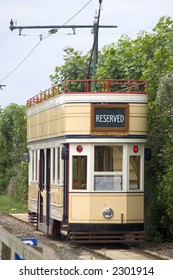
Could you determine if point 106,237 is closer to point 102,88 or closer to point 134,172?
point 134,172

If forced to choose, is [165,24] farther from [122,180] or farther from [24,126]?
[24,126]

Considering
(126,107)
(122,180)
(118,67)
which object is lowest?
(122,180)

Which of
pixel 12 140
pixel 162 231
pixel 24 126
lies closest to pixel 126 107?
pixel 162 231

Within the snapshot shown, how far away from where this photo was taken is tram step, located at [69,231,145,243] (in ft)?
68.7

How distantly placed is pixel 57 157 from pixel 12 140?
36.2 meters

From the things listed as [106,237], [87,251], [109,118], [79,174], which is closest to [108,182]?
[79,174]

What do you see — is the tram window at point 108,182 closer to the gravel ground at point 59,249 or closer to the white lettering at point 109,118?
the white lettering at point 109,118

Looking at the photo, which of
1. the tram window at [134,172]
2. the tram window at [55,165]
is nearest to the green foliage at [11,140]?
the tram window at [55,165]

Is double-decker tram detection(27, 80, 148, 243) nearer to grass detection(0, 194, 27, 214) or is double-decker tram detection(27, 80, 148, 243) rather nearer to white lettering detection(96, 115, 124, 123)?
white lettering detection(96, 115, 124, 123)

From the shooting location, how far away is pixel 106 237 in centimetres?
2088

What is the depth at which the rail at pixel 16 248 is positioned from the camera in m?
10.6

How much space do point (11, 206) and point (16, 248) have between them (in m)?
32.4

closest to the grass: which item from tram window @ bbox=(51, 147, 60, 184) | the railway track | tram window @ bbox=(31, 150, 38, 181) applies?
tram window @ bbox=(31, 150, 38, 181)

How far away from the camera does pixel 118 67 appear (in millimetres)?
30859
